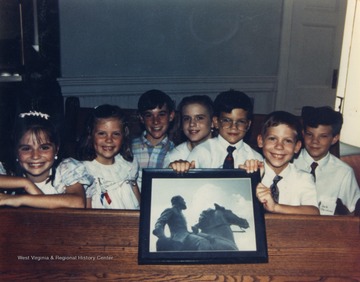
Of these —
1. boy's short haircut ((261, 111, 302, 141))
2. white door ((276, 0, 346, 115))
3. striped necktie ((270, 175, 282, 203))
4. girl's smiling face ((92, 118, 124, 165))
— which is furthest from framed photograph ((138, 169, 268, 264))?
white door ((276, 0, 346, 115))

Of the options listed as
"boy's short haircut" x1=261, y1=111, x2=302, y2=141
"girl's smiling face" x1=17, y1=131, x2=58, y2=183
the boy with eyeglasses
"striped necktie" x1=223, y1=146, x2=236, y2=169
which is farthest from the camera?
the boy with eyeglasses

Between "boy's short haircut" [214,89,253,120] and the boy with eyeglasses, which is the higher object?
"boy's short haircut" [214,89,253,120]

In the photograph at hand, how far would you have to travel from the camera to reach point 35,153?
1.69 metres

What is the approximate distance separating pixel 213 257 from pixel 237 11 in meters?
3.35

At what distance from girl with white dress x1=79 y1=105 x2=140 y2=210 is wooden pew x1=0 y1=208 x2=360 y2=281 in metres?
0.66

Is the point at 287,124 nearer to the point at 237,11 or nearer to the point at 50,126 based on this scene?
the point at 50,126

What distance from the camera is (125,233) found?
121 cm

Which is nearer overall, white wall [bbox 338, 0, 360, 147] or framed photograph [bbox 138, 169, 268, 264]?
framed photograph [bbox 138, 169, 268, 264]

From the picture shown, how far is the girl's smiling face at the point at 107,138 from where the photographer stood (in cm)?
194

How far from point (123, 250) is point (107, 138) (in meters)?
0.87

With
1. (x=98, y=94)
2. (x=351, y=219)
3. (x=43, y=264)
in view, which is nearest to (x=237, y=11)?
(x=98, y=94)

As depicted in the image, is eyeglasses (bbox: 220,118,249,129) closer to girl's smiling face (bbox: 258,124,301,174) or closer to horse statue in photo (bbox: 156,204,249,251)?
girl's smiling face (bbox: 258,124,301,174)

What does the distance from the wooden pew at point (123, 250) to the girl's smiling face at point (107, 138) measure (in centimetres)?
76

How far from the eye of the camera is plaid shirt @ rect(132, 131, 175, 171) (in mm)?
2295
